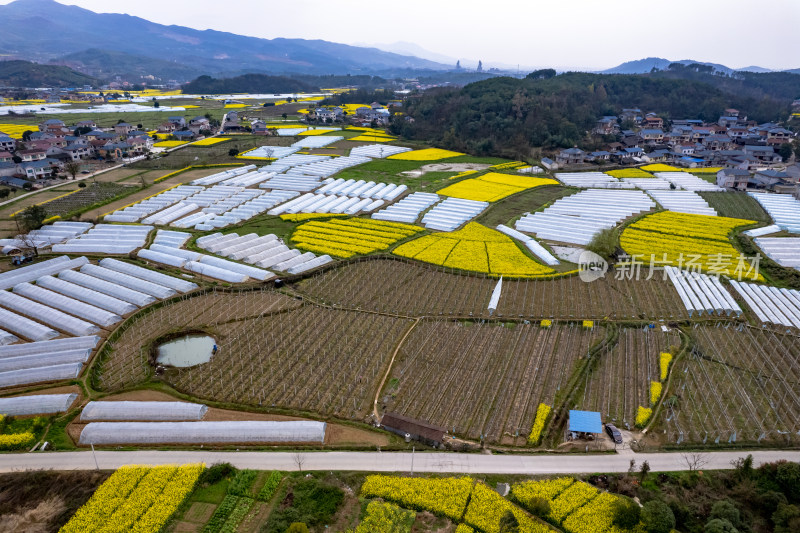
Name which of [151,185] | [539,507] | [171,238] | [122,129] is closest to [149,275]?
[171,238]

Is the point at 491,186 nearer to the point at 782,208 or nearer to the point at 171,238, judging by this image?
the point at 782,208

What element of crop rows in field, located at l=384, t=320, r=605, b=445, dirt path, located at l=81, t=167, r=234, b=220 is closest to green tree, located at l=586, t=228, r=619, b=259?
crop rows in field, located at l=384, t=320, r=605, b=445

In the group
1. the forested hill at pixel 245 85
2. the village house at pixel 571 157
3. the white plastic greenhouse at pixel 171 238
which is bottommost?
the white plastic greenhouse at pixel 171 238

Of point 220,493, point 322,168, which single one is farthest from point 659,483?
point 322,168

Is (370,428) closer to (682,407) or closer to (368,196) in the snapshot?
(682,407)

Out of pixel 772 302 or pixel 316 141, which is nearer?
pixel 772 302

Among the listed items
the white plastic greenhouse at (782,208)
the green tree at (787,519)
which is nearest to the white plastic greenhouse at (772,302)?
the white plastic greenhouse at (782,208)

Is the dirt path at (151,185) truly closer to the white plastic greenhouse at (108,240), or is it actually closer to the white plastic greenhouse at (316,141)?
the white plastic greenhouse at (108,240)
